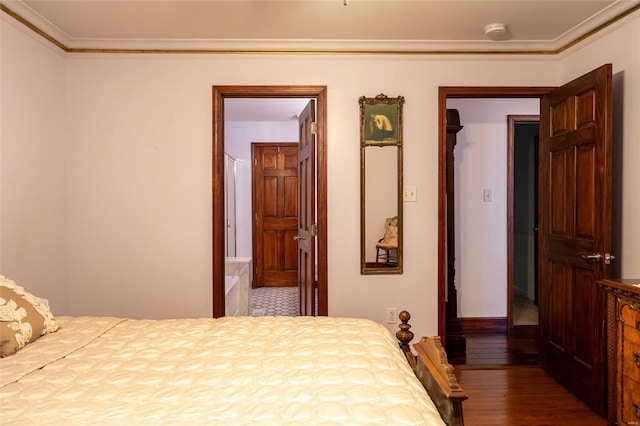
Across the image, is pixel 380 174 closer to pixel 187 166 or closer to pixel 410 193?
pixel 410 193

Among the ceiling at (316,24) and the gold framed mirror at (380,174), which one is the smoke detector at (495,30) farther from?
the gold framed mirror at (380,174)

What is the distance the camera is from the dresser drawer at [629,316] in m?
2.04

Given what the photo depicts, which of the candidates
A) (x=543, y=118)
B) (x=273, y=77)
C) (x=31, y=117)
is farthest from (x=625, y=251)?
(x=31, y=117)

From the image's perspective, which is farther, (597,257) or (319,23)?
(319,23)

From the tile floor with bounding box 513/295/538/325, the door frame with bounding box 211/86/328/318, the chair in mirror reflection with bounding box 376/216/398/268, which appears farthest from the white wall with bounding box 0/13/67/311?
the tile floor with bounding box 513/295/538/325

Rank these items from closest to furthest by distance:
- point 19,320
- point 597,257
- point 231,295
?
point 19,320 < point 597,257 < point 231,295

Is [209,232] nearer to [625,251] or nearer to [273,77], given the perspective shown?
[273,77]

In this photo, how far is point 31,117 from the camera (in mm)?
2812

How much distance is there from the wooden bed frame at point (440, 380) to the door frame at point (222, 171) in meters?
1.45

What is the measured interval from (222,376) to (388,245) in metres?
2.03

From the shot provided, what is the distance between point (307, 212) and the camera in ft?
12.2

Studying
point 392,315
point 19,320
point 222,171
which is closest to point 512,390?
point 392,315

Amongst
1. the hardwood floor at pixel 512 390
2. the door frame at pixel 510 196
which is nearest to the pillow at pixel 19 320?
the hardwood floor at pixel 512 390

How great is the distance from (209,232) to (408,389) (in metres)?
2.22
